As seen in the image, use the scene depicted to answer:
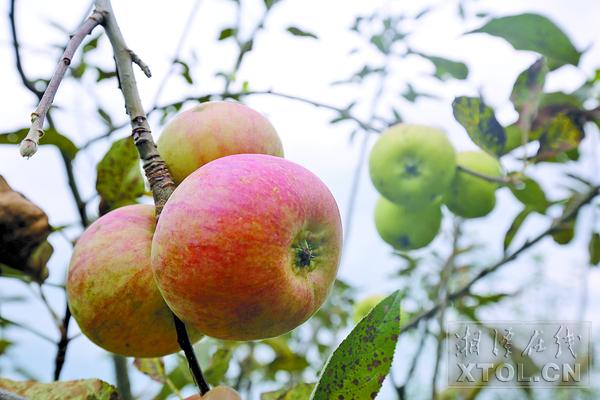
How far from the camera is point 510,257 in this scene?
1226 millimetres

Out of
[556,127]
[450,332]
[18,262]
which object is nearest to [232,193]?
[18,262]

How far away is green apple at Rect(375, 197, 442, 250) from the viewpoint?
4.45 feet

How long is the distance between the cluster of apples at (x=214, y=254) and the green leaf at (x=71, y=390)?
0.05 m

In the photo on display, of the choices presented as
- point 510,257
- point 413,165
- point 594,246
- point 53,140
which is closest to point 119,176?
point 53,140

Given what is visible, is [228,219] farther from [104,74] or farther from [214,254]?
[104,74]

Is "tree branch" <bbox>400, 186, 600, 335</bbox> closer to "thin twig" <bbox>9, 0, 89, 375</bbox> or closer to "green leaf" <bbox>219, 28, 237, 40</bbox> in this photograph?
"thin twig" <bbox>9, 0, 89, 375</bbox>

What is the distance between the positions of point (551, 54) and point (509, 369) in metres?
0.77

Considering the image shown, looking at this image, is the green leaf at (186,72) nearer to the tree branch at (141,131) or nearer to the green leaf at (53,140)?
the green leaf at (53,140)

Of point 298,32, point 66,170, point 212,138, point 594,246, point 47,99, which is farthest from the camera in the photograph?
point 594,246

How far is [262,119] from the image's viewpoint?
738 millimetres

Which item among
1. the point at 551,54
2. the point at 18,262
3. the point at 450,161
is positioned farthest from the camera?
the point at 450,161

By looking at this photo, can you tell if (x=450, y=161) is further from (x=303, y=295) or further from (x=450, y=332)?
(x=303, y=295)

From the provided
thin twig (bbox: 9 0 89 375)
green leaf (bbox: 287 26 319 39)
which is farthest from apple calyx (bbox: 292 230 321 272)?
green leaf (bbox: 287 26 319 39)

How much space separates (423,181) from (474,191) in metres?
0.11
